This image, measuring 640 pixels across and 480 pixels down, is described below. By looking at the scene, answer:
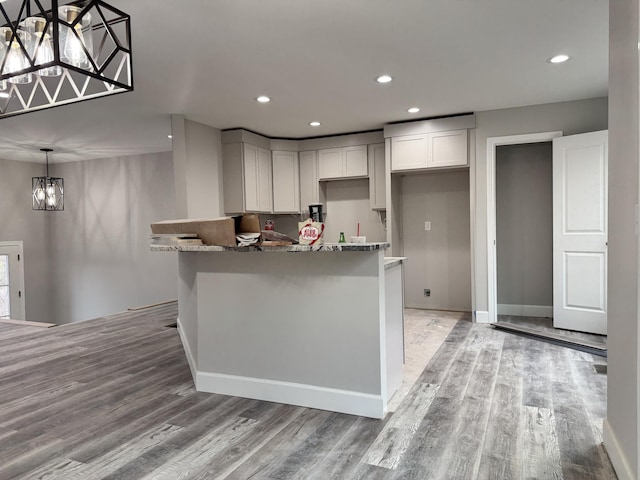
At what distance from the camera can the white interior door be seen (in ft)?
14.0

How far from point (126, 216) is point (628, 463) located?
746 centimetres

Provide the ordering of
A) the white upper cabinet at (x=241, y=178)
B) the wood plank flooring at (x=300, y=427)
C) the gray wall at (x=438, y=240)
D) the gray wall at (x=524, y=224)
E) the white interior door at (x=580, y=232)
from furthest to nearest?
1. the gray wall at (x=438, y=240)
2. the white upper cabinet at (x=241, y=178)
3. the gray wall at (x=524, y=224)
4. the white interior door at (x=580, y=232)
5. the wood plank flooring at (x=300, y=427)

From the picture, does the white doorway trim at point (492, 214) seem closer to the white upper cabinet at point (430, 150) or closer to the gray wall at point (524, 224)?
the white upper cabinet at point (430, 150)

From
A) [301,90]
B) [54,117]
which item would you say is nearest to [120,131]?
[54,117]

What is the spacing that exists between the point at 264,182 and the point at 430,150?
2.23 metres

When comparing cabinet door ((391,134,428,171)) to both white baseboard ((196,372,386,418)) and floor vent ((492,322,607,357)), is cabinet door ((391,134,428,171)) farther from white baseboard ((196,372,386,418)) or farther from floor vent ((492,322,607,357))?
white baseboard ((196,372,386,418))

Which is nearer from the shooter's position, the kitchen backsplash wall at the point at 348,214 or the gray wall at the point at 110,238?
the kitchen backsplash wall at the point at 348,214

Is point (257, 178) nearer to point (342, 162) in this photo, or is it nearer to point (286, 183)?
point (286, 183)

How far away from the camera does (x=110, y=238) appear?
764 cm

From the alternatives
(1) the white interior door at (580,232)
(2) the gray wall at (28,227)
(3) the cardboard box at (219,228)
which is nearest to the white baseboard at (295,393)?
(3) the cardboard box at (219,228)

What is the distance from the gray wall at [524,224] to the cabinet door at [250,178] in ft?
10.2

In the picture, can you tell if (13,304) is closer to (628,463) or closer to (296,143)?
(296,143)

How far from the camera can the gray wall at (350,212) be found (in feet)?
20.1

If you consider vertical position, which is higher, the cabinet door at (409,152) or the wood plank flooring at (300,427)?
the cabinet door at (409,152)
